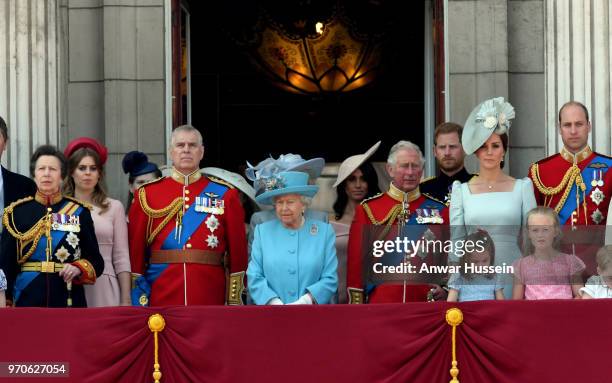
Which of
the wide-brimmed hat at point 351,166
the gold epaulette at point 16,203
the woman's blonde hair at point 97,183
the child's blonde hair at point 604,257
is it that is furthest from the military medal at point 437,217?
the gold epaulette at point 16,203

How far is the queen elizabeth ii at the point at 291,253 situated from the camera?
344 inches

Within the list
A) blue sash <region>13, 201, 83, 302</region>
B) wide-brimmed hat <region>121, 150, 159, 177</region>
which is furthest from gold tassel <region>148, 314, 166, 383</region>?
wide-brimmed hat <region>121, 150, 159, 177</region>

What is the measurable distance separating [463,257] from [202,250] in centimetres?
175

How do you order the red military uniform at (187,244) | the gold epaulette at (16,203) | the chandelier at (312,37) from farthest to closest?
the chandelier at (312,37) → the red military uniform at (187,244) → the gold epaulette at (16,203)

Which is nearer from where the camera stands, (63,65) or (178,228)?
(178,228)

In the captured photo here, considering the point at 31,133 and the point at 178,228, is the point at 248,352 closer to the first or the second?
the point at 178,228

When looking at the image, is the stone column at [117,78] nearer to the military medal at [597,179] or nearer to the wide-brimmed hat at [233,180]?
the wide-brimmed hat at [233,180]

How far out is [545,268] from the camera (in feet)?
27.0

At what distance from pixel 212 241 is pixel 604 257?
7.98 ft

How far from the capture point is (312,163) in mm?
9422

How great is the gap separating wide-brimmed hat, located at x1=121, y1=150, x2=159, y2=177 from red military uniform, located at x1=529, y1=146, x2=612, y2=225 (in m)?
2.57

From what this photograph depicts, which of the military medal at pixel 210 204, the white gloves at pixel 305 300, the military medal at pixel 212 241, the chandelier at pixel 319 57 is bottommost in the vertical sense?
the white gloves at pixel 305 300

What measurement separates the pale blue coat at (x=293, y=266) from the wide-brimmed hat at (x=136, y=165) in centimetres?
146

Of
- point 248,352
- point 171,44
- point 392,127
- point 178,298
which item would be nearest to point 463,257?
point 248,352
